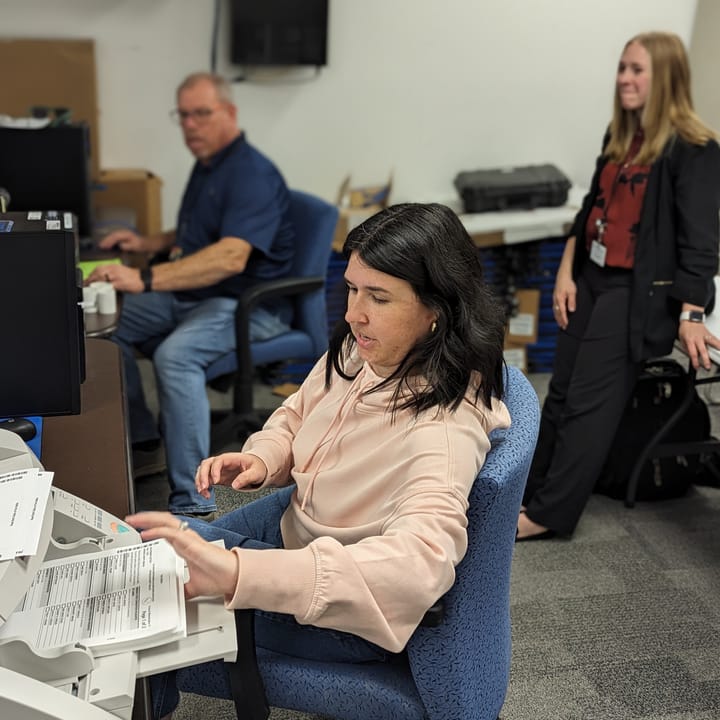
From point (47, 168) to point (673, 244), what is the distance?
6.28 ft

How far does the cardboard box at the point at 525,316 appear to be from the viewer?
12.8ft

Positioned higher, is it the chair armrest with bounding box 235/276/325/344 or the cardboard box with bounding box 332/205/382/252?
the cardboard box with bounding box 332/205/382/252

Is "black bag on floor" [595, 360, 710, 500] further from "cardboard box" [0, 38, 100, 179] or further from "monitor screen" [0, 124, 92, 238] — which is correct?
"cardboard box" [0, 38, 100, 179]

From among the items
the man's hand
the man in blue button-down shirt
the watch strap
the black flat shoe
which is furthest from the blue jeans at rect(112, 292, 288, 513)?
the watch strap

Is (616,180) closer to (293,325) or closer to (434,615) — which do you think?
(293,325)

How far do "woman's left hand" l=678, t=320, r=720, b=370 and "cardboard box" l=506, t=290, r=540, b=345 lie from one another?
4.69 feet

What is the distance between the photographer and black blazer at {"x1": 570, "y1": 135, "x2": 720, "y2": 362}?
2451 millimetres

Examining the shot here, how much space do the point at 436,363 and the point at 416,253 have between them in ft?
0.52

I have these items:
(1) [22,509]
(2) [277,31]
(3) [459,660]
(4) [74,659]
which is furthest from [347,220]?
(4) [74,659]

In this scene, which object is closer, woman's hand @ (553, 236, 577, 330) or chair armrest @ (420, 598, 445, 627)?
chair armrest @ (420, 598, 445, 627)

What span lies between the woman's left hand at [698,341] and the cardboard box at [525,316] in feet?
4.69

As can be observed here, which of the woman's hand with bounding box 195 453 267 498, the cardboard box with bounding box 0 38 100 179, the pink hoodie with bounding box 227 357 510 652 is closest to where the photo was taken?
the pink hoodie with bounding box 227 357 510 652

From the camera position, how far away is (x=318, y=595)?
1.14 metres

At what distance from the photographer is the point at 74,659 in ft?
3.30
